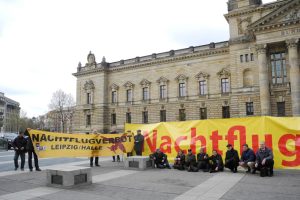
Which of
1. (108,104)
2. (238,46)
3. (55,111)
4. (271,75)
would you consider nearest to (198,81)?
(238,46)

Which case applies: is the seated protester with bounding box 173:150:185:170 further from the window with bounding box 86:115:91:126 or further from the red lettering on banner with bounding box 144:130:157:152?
the window with bounding box 86:115:91:126

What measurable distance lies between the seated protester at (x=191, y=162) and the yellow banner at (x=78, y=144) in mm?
4073

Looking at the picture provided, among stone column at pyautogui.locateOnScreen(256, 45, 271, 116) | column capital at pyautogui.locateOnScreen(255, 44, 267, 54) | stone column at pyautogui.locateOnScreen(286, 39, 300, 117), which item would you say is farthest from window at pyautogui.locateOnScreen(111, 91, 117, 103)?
stone column at pyautogui.locateOnScreen(286, 39, 300, 117)

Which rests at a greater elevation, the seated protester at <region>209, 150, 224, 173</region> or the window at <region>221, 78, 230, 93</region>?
the window at <region>221, 78, 230, 93</region>

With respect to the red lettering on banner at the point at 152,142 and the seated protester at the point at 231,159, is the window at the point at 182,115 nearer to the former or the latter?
the red lettering on banner at the point at 152,142

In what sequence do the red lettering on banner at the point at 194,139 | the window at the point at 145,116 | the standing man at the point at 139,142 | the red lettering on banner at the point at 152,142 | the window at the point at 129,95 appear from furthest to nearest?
the window at the point at 129,95 → the window at the point at 145,116 → the standing man at the point at 139,142 → the red lettering on banner at the point at 152,142 → the red lettering on banner at the point at 194,139

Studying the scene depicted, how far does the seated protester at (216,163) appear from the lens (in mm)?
12844

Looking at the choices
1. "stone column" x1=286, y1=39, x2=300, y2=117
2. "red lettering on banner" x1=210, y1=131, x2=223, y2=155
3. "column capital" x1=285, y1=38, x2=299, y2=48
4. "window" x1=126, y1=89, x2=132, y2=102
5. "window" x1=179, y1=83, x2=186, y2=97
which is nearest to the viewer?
"red lettering on banner" x1=210, y1=131, x2=223, y2=155

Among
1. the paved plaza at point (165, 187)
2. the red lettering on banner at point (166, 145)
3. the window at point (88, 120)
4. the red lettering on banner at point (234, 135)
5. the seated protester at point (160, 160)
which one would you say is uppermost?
the window at point (88, 120)

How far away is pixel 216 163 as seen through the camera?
12945mm

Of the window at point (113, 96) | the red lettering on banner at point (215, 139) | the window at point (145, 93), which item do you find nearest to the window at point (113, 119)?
the window at point (113, 96)

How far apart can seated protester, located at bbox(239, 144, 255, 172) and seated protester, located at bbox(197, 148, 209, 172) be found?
4.93 feet

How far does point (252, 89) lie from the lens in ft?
126

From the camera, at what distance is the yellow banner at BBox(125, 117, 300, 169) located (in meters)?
12.4
